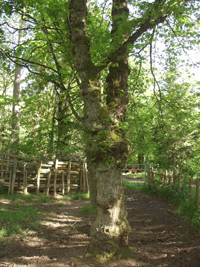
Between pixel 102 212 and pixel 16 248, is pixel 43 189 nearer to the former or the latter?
pixel 16 248

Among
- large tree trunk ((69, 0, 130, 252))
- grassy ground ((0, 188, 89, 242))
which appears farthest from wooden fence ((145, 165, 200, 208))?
grassy ground ((0, 188, 89, 242))

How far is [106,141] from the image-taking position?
4543mm

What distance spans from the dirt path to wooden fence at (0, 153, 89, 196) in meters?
3.69

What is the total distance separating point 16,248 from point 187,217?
198 inches

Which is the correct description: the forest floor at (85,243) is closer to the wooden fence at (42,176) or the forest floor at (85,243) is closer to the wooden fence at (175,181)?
the wooden fence at (175,181)

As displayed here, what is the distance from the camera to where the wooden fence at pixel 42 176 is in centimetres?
1096

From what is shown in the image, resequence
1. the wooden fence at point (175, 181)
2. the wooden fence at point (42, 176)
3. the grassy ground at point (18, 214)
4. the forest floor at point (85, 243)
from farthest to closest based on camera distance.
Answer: the wooden fence at point (42, 176), the wooden fence at point (175, 181), the grassy ground at point (18, 214), the forest floor at point (85, 243)

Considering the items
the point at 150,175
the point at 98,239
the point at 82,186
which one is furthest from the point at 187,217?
the point at 82,186

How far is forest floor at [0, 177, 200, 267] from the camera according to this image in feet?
14.0

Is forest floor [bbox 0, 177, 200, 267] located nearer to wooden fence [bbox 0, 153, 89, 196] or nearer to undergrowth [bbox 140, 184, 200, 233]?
undergrowth [bbox 140, 184, 200, 233]

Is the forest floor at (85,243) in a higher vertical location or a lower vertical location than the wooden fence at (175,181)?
lower

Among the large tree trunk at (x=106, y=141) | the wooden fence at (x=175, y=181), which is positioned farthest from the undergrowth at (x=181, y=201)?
the large tree trunk at (x=106, y=141)

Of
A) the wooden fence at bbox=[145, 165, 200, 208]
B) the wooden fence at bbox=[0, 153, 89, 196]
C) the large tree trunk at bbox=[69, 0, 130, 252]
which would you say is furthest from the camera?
the wooden fence at bbox=[0, 153, 89, 196]

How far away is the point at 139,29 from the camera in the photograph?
503 cm
